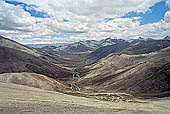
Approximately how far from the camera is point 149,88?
142875 millimetres

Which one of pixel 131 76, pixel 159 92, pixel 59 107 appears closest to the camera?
pixel 59 107

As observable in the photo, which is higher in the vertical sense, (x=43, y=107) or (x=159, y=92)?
(x=43, y=107)

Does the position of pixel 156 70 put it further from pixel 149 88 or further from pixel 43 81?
pixel 43 81

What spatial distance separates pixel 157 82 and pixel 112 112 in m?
106

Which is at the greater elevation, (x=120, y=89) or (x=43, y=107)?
(x=43, y=107)

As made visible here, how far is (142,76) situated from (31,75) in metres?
86.2

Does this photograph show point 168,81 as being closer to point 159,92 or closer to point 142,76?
point 159,92

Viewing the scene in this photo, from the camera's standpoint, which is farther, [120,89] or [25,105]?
[120,89]

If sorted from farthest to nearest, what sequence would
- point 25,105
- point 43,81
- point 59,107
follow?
1. point 43,81
2. point 59,107
3. point 25,105

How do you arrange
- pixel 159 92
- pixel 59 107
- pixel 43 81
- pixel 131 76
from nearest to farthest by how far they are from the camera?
pixel 59 107 < pixel 159 92 < pixel 43 81 < pixel 131 76

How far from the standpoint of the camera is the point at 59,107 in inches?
1901

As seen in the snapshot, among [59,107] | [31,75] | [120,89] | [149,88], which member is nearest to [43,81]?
[31,75]

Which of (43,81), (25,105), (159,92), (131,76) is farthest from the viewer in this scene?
(131,76)

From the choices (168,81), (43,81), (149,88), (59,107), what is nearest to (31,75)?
(43,81)
